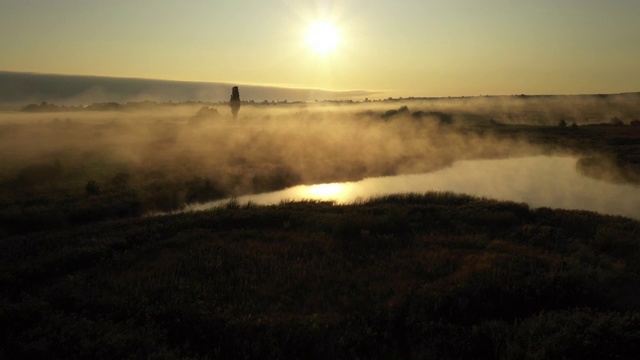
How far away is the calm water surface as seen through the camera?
109ft

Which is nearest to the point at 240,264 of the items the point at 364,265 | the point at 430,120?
the point at 364,265

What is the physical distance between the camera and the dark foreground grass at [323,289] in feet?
33.2

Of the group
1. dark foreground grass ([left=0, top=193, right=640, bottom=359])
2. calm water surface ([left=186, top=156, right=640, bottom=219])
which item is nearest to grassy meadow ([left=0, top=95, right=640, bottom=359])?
dark foreground grass ([left=0, top=193, right=640, bottom=359])

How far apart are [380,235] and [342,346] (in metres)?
9.79

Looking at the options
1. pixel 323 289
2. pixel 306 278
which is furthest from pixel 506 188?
pixel 323 289

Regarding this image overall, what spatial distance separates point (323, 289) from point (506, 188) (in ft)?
99.2

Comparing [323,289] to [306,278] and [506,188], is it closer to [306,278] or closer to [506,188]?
[306,278]

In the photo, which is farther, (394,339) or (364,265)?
(364,265)

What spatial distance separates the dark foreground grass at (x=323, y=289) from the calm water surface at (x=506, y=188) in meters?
11.3

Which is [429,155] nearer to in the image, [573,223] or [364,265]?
[573,223]

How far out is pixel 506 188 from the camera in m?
39.5

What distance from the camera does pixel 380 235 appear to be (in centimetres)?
1980

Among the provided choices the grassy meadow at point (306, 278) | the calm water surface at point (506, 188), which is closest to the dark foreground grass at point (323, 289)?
the grassy meadow at point (306, 278)

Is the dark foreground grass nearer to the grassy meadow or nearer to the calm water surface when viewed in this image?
the grassy meadow
